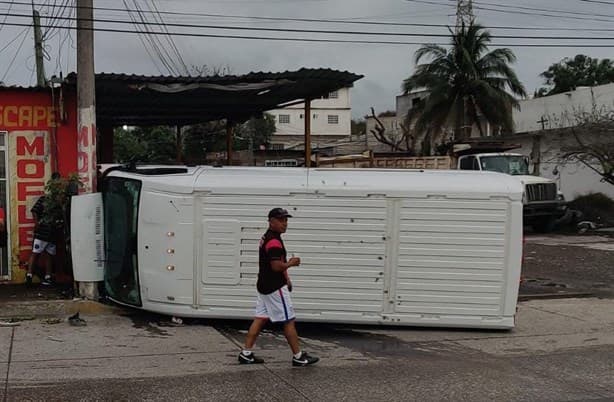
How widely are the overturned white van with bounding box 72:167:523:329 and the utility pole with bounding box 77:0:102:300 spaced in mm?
1759

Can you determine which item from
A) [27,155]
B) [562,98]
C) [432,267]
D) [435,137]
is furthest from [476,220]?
[562,98]

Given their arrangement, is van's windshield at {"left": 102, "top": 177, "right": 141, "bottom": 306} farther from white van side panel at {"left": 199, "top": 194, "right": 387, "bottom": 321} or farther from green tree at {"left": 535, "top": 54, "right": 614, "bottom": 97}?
green tree at {"left": 535, "top": 54, "right": 614, "bottom": 97}

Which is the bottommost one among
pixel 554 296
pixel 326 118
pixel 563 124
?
pixel 554 296

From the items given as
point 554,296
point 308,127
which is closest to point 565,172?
point 308,127

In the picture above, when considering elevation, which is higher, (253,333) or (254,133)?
(254,133)

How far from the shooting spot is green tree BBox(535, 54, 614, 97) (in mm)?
60219

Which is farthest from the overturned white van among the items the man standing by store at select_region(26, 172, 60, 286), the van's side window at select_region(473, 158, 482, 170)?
the van's side window at select_region(473, 158, 482, 170)

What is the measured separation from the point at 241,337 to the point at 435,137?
1209 inches

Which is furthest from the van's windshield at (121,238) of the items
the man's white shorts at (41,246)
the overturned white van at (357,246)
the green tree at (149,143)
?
the green tree at (149,143)

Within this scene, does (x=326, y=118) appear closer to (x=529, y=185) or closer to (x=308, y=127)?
(x=529, y=185)

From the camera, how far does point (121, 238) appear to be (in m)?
9.84

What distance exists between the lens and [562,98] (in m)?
38.7

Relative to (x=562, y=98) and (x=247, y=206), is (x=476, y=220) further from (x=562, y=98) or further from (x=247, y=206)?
(x=562, y=98)

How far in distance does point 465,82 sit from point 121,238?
30.3m
